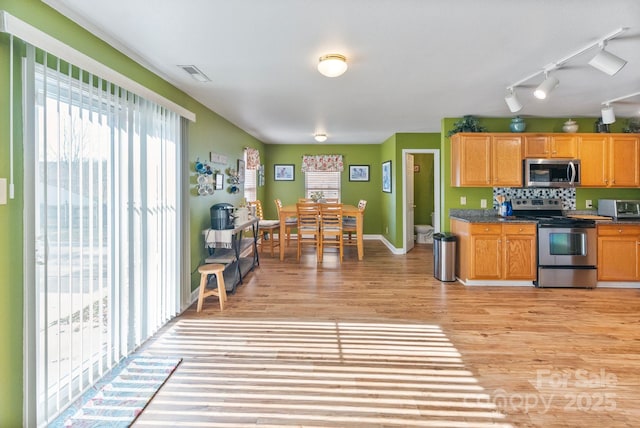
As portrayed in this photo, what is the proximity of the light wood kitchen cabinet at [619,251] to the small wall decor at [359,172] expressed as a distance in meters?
4.71

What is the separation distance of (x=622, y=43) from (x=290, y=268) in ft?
14.6

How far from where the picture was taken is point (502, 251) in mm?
4258

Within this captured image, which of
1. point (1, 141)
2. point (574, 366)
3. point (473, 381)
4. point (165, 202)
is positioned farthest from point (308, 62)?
point (574, 366)

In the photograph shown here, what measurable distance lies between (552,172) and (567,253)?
A: 3.57 feet

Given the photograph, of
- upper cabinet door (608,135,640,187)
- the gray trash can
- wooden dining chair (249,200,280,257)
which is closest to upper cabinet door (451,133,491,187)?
the gray trash can

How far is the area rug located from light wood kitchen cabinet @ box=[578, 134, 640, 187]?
5375mm

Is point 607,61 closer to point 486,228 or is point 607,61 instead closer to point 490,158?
point 490,158

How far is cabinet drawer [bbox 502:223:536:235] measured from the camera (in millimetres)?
4223

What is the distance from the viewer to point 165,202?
3129 mm

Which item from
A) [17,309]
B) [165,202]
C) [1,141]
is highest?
[1,141]

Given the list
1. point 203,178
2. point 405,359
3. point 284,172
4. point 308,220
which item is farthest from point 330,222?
point 405,359

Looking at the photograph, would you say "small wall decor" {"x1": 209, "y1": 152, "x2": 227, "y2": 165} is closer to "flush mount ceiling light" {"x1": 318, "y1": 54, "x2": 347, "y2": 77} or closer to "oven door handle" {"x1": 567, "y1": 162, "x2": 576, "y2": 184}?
"flush mount ceiling light" {"x1": 318, "y1": 54, "x2": 347, "y2": 77}

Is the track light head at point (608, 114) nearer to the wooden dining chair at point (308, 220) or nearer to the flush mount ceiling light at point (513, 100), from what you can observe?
the flush mount ceiling light at point (513, 100)

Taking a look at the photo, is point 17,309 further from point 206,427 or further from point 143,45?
point 143,45
